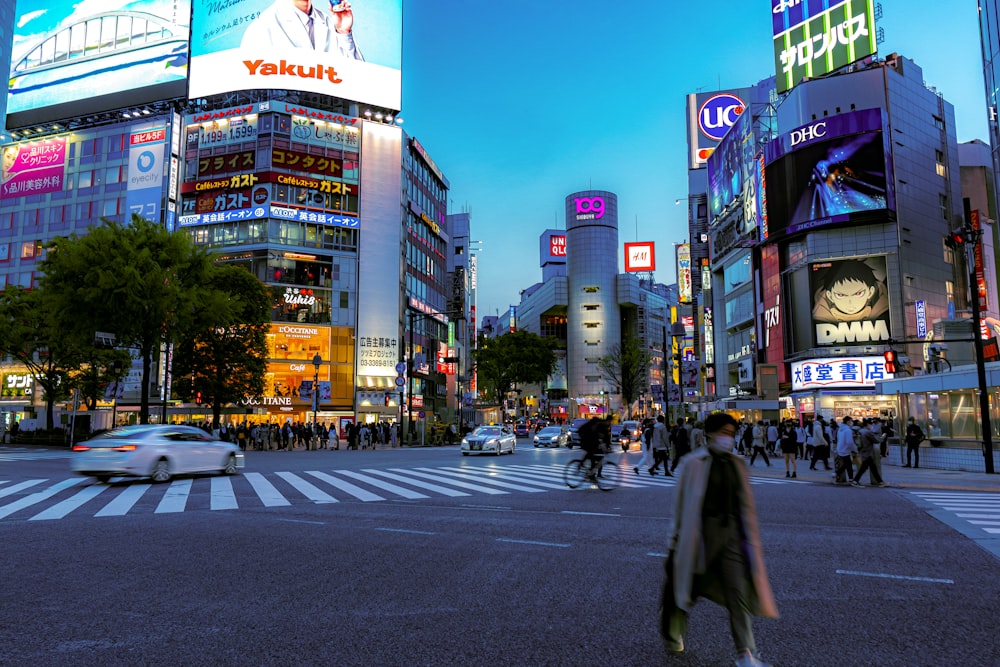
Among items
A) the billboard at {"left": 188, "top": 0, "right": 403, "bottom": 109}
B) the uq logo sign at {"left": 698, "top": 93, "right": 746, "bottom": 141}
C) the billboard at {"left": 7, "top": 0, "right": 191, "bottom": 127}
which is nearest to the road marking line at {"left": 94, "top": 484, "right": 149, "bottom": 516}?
the billboard at {"left": 188, "top": 0, "right": 403, "bottom": 109}

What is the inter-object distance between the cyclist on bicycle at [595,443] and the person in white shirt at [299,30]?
57751mm

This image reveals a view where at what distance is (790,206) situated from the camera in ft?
183

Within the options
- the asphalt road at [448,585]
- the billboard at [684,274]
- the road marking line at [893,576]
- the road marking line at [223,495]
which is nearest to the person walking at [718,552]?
the asphalt road at [448,585]

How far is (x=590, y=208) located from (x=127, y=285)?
11378 cm

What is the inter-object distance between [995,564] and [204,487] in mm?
15097

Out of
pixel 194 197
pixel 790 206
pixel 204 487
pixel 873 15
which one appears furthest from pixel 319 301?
pixel 873 15

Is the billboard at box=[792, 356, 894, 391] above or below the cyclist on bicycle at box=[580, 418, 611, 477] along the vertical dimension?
above

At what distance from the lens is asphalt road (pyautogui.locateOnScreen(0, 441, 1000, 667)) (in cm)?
478

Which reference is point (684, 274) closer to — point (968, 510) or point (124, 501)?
point (968, 510)

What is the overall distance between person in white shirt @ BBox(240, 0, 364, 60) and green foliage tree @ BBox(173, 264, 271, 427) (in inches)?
1034

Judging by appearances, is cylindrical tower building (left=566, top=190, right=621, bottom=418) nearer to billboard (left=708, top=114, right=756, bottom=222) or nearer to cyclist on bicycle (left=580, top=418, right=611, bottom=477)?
billboard (left=708, top=114, right=756, bottom=222)

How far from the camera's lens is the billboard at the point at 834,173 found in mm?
51594

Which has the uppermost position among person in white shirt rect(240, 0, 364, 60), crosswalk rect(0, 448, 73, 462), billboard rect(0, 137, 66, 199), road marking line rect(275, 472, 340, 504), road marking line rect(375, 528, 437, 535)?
person in white shirt rect(240, 0, 364, 60)

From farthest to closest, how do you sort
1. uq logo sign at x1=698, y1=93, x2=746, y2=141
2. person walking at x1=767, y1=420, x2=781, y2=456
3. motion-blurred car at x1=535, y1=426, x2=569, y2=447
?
uq logo sign at x1=698, y1=93, x2=746, y2=141, motion-blurred car at x1=535, y1=426, x2=569, y2=447, person walking at x1=767, y1=420, x2=781, y2=456
